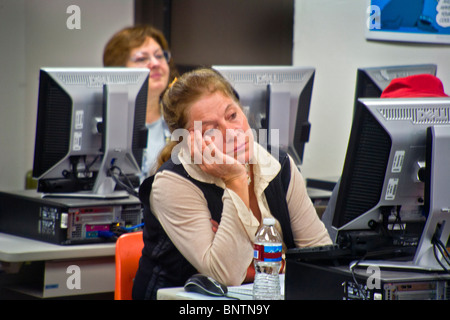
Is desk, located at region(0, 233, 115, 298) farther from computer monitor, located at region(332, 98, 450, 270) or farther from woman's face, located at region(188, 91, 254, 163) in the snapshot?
computer monitor, located at region(332, 98, 450, 270)

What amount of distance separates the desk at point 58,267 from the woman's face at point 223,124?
0.85 meters

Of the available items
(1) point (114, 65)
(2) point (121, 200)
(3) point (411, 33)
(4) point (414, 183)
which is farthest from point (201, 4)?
(4) point (414, 183)

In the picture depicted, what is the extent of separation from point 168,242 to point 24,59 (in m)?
2.82

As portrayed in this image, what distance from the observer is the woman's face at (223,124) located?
6.34 ft

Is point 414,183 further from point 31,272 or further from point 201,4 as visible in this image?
point 201,4

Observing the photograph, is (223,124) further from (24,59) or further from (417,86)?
(24,59)

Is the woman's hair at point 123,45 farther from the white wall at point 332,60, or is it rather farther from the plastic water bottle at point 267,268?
the plastic water bottle at point 267,268

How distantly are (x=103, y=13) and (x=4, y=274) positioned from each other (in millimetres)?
2544

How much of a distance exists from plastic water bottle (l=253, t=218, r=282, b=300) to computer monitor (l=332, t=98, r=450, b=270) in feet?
0.50

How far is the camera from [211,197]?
1.92 m

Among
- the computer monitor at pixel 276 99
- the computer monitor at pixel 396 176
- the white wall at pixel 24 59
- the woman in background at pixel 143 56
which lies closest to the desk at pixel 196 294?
the computer monitor at pixel 396 176

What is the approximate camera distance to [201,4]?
186 inches
